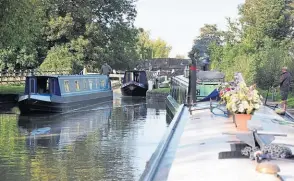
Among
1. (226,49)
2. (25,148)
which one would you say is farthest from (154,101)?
(25,148)

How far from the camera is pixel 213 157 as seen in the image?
191 inches

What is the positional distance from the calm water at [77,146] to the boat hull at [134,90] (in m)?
15.2

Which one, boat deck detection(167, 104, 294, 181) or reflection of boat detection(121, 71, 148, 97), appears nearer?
boat deck detection(167, 104, 294, 181)

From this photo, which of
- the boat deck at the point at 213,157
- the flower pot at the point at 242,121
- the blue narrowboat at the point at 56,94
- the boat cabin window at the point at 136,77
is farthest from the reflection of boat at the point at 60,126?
the boat cabin window at the point at 136,77

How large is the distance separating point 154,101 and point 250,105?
26296mm

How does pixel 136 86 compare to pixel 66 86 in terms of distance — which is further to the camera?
pixel 136 86

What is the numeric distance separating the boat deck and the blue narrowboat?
15.0m

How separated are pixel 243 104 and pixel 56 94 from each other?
18064mm

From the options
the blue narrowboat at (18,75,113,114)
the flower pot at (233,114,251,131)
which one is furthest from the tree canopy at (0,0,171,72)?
the flower pot at (233,114,251,131)

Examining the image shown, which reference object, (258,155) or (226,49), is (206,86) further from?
(226,49)

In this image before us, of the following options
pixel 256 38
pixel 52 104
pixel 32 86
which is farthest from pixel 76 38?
pixel 52 104

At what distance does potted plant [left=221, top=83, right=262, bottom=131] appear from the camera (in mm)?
5980

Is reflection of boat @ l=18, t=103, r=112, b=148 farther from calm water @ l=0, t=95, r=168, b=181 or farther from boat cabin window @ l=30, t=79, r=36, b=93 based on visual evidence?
boat cabin window @ l=30, t=79, r=36, b=93

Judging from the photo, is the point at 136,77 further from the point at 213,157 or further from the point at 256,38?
the point at 213,157
